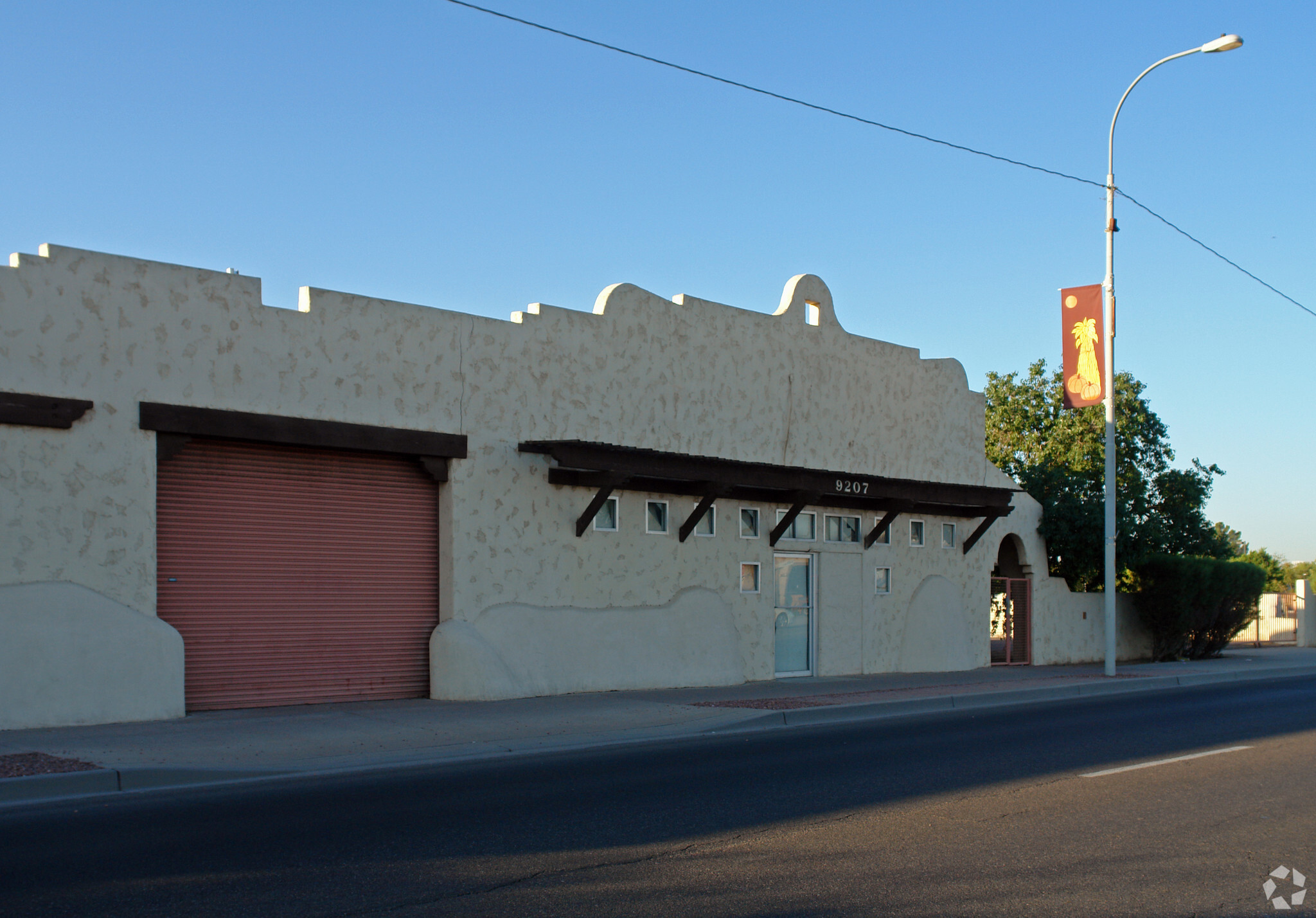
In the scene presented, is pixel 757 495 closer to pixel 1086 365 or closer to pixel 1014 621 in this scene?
pixel 1086 365

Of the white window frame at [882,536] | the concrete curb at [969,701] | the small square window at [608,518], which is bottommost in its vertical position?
the concrete curb at [969,701]

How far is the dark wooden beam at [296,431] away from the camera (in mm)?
13633

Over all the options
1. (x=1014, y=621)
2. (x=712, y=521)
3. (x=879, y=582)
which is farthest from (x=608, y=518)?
(x=1014, y=621)

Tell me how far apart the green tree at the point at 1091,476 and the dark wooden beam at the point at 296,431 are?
1661 cm

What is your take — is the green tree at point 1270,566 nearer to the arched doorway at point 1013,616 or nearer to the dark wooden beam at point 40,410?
the arched doorway at point 1013,616

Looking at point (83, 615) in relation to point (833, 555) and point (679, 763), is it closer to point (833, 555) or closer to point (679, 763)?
point (679, 763)

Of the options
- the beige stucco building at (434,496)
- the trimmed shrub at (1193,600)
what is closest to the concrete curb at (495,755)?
the beige stucco building at (434,496)

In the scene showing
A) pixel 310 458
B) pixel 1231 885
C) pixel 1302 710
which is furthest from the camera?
pixel 1302 710

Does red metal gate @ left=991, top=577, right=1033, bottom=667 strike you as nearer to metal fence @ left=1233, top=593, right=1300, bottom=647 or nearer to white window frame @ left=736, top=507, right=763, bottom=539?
white window frame @ left=736, top=507, right=763, bottom=539

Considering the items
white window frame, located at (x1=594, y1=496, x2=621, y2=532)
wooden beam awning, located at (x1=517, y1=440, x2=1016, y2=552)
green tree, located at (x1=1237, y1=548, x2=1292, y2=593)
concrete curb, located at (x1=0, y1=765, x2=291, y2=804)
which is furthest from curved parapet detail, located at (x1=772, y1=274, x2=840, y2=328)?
green tree, located at (x1=1237, y1=548, x2=1292, y2=593)

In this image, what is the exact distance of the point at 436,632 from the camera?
16188 millimetres

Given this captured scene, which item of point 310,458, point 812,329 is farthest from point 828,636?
point 310,458

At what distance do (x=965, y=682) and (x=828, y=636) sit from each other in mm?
2457

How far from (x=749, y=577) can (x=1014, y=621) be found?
955 centimetres
